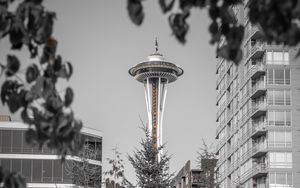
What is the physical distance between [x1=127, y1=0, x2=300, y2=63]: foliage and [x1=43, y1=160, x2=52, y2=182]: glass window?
9545 centimetres

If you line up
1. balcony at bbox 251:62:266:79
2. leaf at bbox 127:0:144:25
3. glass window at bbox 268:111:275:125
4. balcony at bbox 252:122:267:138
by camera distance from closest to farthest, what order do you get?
leaf at bbox 127:0:144:25, balcony at bbox 252:122:267:138, glass window at bbox 268:111:275:125, balcony at bbox 251:62:266:79

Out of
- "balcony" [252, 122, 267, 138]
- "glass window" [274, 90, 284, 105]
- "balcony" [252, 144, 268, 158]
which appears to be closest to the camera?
"balcony" [252, 144, 268, 158]

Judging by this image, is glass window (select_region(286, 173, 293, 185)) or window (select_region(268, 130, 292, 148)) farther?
window (select_region(268, 130, 292, 148))

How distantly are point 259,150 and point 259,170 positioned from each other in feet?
8.67

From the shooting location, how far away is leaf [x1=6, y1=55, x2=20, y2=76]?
27.3ft

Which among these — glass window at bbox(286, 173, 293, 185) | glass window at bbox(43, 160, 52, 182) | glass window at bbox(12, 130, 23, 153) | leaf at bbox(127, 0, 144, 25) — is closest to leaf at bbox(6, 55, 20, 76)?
leaf at bbox(127, 0, 144, 25)

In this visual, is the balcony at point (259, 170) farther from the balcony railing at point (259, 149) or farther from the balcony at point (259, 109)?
the balcony at point (259, 109)

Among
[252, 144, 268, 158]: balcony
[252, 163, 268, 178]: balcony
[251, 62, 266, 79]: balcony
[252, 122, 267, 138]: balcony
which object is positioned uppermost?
[251, 62, 266, 79]: balcony

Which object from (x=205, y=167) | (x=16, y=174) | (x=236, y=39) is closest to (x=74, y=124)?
(x=16, y=174)

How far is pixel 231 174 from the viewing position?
118000 mm

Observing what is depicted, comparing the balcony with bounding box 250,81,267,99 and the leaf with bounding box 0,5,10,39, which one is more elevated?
the balcony with bounding box 250,81,267,99

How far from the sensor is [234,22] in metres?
8.44

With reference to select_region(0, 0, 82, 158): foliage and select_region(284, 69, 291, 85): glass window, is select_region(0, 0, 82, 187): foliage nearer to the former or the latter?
select_region(0, 0, 82, 158): foliage

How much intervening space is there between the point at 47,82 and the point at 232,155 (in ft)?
367
